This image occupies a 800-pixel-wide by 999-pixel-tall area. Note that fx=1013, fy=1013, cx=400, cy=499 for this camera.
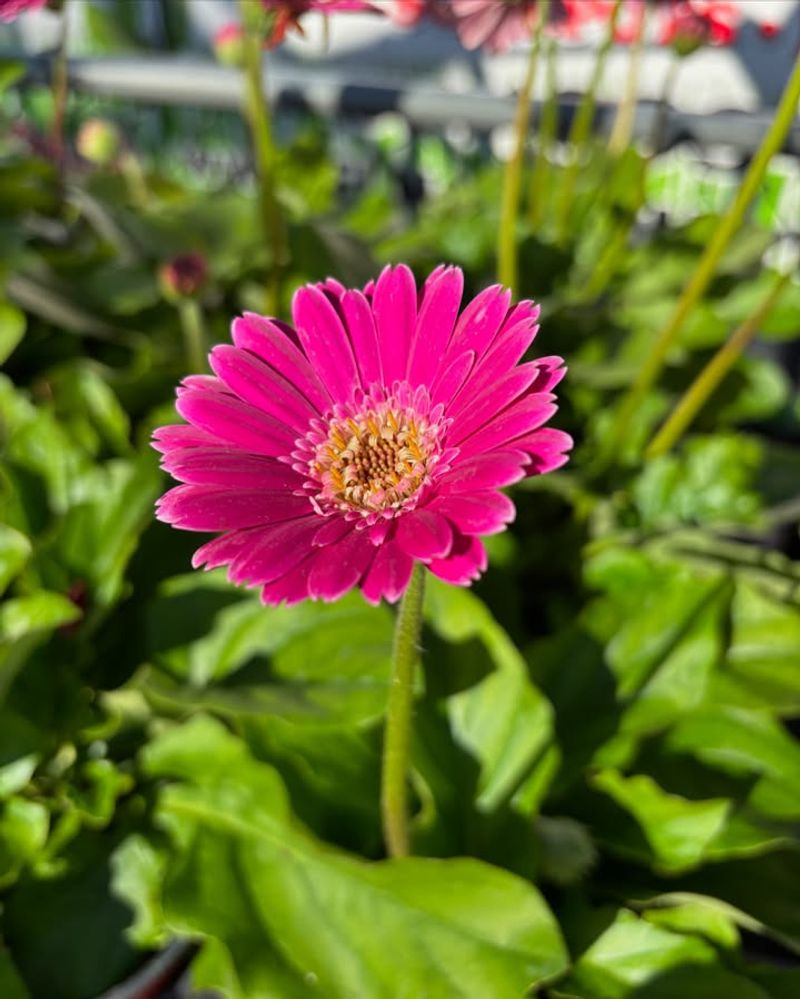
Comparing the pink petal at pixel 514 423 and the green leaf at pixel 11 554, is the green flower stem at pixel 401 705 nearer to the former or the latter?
the pink petal at pixel 514 423

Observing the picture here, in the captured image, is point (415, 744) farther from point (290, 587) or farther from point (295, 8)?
point (295, 8)

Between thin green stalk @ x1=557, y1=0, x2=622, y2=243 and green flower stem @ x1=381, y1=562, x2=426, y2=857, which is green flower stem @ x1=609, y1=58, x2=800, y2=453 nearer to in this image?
thin green stalk @ x1=557, y1=0, x2=622, y2=243

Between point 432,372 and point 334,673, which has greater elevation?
point 432,372

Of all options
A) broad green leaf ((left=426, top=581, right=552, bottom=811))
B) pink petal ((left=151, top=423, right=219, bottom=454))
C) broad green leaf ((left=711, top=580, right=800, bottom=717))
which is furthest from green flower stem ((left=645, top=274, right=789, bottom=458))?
pink petal ((left=151, top=423, right=219, bottom=454))

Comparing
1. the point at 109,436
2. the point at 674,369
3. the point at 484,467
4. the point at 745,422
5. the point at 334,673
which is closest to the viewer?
the point at 484,467

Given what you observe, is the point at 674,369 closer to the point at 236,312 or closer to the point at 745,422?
the point at 745,422

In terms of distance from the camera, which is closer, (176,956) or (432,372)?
(432,372)

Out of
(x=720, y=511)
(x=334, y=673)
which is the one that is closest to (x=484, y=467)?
(x=334, y=673)
